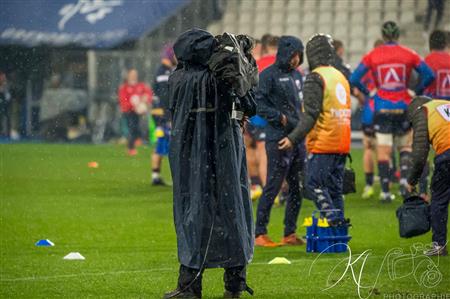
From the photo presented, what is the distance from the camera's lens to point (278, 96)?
13297 mm

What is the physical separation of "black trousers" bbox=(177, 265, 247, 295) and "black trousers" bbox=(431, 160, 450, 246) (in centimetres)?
270

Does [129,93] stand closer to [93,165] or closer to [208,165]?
[93,165]

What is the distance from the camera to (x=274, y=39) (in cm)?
1666

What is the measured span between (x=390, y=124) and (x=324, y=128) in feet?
15.1

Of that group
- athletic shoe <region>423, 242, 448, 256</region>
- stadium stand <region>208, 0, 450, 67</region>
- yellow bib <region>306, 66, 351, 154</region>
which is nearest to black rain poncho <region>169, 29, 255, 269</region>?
athletic shoe <region>423, 242, 448, 256</region>

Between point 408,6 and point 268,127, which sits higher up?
point 408,6

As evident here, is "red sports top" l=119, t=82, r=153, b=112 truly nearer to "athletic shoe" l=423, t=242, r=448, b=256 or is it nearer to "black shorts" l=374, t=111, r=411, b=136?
"black shorts" l=374, t=111, r=411, b=136

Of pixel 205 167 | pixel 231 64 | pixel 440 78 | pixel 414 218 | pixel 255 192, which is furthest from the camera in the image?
pixel 255 192

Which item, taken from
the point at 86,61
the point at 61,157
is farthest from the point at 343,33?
the point at 86,61

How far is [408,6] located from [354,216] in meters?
5.80

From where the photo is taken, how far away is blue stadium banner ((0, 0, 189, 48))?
89.0 ft

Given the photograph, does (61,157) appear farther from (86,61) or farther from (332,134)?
(332,134)

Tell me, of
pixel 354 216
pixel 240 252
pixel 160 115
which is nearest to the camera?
pixel 240 252

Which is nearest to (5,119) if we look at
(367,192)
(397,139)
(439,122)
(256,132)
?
(367,192)
